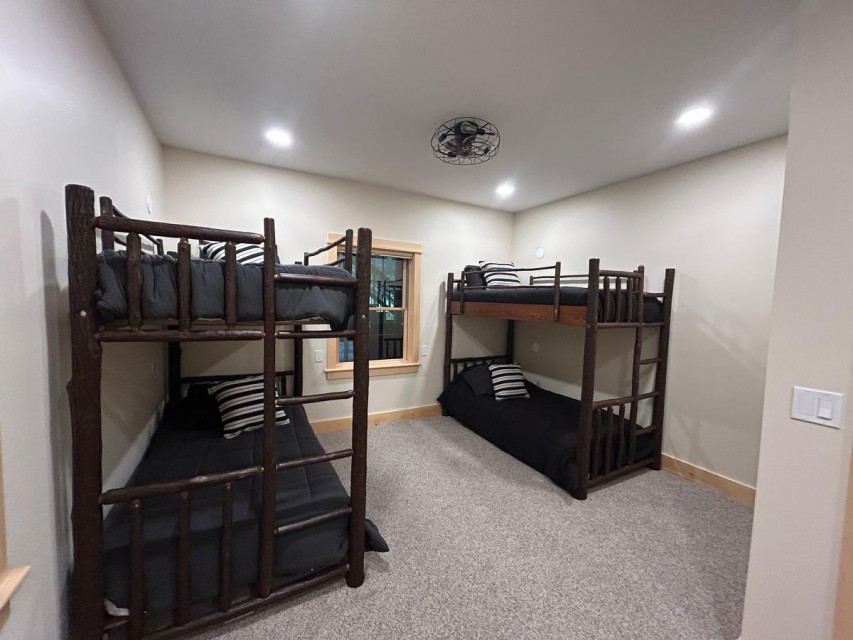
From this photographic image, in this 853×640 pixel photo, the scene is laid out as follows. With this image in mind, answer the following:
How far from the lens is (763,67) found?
163cm

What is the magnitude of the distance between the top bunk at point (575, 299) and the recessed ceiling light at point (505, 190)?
31.9 inches

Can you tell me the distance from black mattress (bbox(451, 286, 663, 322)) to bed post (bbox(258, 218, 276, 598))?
2.13 m

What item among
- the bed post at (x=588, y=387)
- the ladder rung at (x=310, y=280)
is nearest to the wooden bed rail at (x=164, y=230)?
the ladder rung at (x=310, y=280)

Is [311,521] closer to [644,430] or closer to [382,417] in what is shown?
[382,417]

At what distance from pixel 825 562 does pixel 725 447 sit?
1832 mm

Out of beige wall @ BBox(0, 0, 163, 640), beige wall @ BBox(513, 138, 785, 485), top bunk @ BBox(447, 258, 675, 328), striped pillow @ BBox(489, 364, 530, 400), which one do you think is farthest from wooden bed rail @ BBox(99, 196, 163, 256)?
beige wall @ BBox(513, 138, 785, 485)

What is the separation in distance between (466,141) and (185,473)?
264 centimetres

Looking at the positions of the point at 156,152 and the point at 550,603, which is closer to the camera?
the point at 550,603

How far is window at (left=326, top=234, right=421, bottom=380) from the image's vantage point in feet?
12.1

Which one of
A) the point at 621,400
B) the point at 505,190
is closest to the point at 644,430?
the point at 621,400

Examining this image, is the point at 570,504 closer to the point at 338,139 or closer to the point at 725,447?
the point at 725,447

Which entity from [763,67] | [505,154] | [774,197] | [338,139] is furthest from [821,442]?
[338,139]

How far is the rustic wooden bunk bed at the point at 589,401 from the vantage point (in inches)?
97.3

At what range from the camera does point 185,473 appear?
1.75 metres
